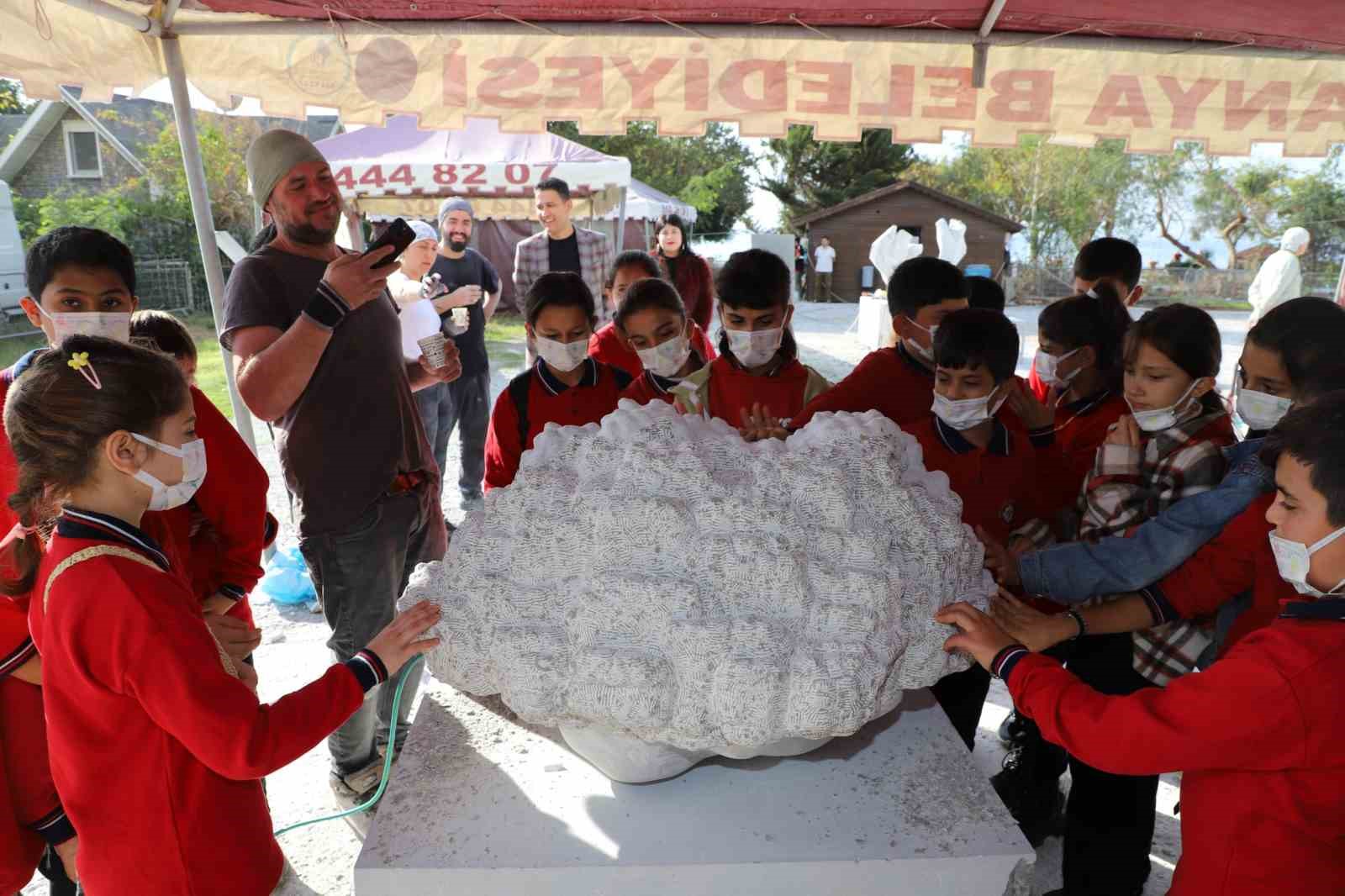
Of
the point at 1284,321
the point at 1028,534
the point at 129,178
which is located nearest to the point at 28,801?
the point at 1028,534

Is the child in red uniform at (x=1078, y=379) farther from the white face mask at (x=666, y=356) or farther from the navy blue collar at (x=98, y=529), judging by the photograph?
the navy blue collar at (x=98, y=529)

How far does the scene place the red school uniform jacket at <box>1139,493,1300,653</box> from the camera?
162 centimetres

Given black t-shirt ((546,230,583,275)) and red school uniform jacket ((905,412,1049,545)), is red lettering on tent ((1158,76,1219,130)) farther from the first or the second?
black t-shirt ((546,230,583,275))

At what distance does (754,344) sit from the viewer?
2555 mm

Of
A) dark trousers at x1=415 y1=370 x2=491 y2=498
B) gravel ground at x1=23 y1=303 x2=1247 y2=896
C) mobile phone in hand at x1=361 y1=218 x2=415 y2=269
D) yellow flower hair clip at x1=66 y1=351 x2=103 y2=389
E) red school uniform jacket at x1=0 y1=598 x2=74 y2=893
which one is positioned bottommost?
gravel ground at x1=23 y1=303 x2=1247 y2=896

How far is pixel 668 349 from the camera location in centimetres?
270

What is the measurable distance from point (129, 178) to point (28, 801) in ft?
72.1

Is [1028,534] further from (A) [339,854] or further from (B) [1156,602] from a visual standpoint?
(A) [339,854]

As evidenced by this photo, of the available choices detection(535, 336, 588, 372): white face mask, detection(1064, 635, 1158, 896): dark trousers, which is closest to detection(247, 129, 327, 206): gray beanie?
detection(535, 336, 588, 372): white face mask

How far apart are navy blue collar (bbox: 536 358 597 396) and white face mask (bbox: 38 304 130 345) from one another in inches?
44.0

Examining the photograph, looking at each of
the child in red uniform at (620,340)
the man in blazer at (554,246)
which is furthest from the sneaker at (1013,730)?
the man in blazer at (554,246)

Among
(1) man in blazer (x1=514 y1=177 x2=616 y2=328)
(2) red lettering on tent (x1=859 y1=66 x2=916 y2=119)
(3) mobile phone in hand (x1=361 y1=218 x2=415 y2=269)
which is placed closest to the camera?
(3) mobile phone in hand (x1=361 y1=218 x2=415 y2=269)

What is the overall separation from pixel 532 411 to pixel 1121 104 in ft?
8.48

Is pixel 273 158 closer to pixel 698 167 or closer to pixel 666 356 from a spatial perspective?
pixel 666 356
